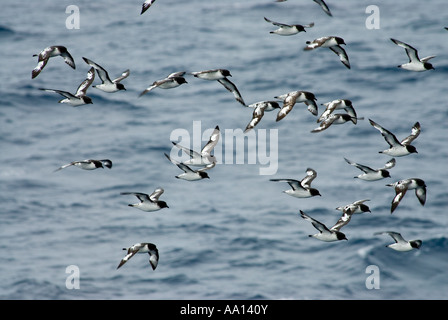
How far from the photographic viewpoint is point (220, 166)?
154ft

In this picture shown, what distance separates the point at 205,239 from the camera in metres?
40.4

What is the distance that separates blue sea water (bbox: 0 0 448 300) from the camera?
125ft

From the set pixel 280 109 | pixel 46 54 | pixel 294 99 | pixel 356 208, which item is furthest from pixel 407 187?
pixel 46 54

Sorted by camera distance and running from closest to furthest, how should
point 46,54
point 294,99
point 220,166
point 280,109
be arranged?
point 46,54, point 280,109, point 294,99, point 220,166

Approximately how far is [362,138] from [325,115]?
1151 inches

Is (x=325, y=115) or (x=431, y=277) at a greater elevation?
(x=325, y=115)

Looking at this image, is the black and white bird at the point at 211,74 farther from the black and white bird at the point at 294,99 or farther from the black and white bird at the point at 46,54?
the black and white bird at the point at 46,54

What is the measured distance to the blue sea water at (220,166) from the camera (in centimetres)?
3803

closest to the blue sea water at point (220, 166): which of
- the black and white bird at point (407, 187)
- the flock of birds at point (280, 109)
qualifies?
the flock of birds at point (280, 109)

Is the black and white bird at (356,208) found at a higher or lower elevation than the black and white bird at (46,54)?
lower

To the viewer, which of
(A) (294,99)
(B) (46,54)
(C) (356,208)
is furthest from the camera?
(C) (356,208)

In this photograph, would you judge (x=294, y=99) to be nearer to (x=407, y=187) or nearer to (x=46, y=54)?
(x=407, y=187)

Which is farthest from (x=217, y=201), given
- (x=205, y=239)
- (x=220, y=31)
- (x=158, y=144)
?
(x=220, y=31)
